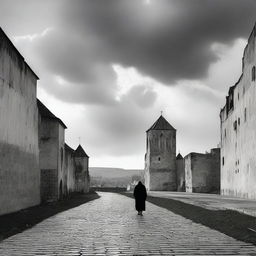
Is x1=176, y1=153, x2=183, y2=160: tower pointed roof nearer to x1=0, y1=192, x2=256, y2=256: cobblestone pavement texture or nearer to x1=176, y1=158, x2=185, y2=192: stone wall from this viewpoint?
x1=176, y1=158, x2=185, y2=192: stone wall

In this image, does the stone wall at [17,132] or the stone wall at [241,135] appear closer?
the stone wall at [17,132]

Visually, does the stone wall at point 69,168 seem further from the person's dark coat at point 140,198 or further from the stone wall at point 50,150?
the person's dark coat at point 140,198

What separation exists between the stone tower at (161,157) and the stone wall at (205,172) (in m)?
16.2

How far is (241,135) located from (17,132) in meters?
21.8

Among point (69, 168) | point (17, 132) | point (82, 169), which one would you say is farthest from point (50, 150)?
point (82, 169)

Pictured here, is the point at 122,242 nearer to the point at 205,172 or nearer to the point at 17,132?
the point at 17,132

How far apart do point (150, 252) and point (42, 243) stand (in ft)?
7.66

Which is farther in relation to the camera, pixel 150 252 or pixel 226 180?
pixel 226 180

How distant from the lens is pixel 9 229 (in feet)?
38.9

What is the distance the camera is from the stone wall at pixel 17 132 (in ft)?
58.7

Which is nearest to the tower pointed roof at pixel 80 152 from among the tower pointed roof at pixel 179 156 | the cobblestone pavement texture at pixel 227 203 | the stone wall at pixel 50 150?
the tower pointed roof at pixel 179 156

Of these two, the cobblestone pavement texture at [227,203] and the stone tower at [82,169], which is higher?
the stone tower at [82,169]

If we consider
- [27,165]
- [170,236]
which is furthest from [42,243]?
[27,165]

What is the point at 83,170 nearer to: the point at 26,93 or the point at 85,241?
the point at 26,93
